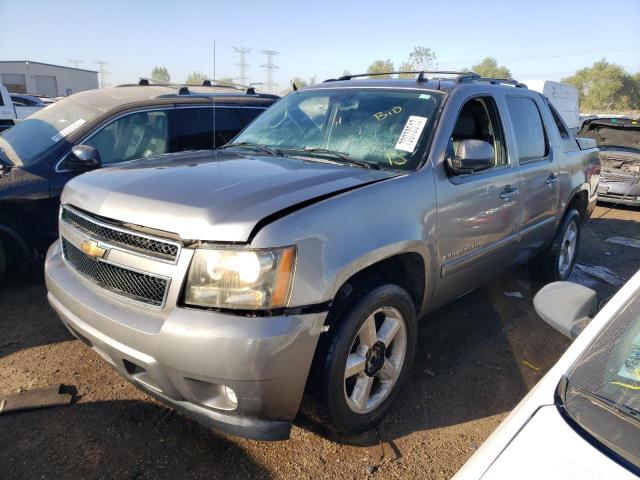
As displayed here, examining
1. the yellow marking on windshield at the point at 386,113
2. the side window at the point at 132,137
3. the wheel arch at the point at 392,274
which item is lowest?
the wheel arch at the point at 392,274

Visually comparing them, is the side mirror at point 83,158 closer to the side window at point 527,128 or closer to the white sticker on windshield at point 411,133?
the white sticker on windshield at point 411,133

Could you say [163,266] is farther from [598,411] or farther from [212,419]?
[598,411]

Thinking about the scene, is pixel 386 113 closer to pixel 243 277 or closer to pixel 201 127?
pixel 243 277

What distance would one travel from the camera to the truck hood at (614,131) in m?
9.03

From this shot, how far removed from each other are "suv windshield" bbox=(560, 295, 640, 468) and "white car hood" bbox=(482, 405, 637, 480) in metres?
0.05

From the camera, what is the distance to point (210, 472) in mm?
2281

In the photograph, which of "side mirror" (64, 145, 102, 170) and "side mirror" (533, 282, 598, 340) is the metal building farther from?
"side mirror" (533, 282, 598, 340)

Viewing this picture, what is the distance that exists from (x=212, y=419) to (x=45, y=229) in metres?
2.76

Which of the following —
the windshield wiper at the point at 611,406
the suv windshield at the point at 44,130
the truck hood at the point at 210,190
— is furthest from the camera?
the suv windshield at the point at 44,130

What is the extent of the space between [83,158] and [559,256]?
4.33m

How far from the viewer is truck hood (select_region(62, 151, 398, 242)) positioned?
2.02 meters

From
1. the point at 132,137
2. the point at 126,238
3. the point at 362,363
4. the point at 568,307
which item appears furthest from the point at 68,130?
the point at 568,307

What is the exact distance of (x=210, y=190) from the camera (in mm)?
2260

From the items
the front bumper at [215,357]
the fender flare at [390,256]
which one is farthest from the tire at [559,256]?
the front bumper at [215,357]
